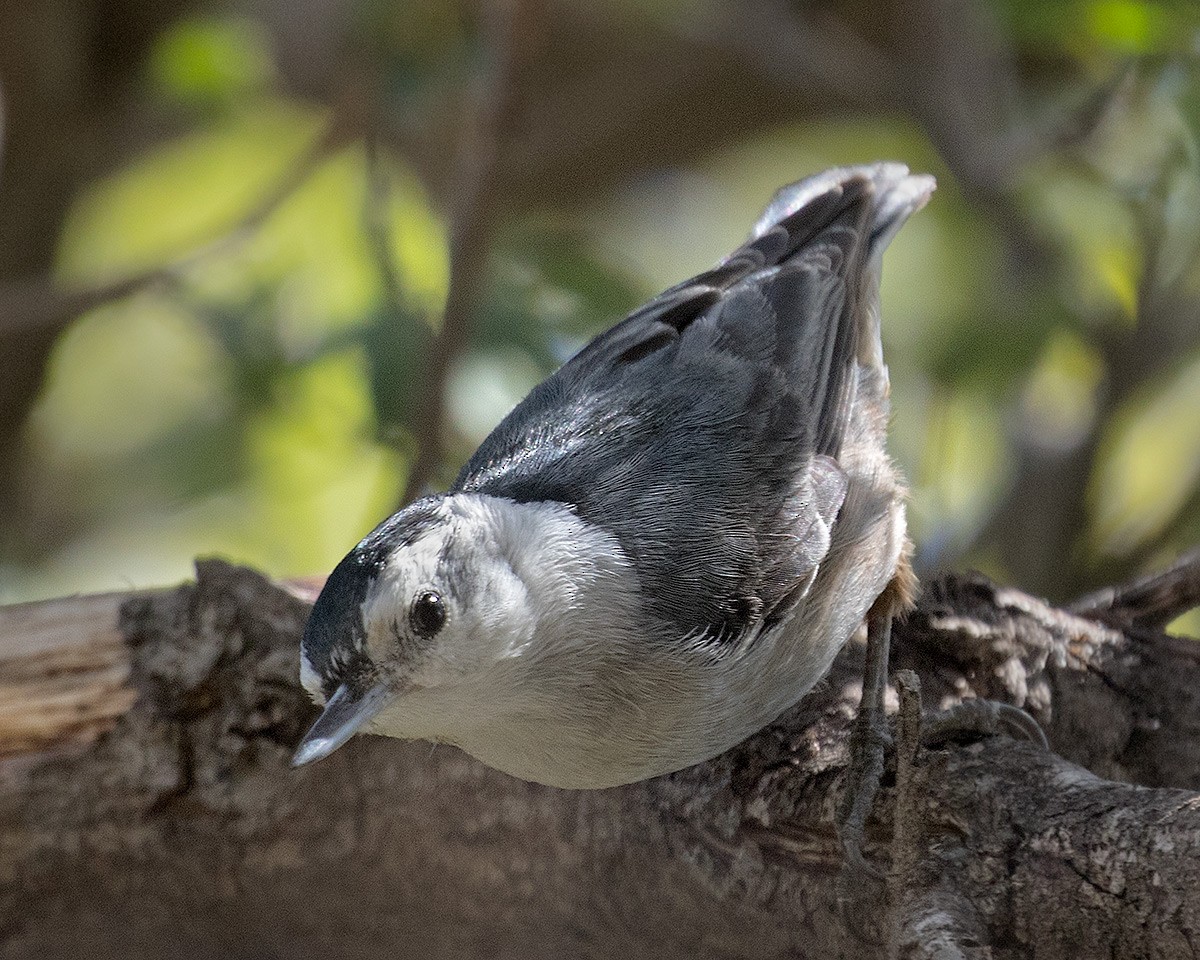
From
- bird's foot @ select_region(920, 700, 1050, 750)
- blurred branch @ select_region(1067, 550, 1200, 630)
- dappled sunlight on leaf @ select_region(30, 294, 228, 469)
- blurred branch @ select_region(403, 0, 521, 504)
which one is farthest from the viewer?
dappled sunlight on leaf @ select_region(30, 294, 228, 469)

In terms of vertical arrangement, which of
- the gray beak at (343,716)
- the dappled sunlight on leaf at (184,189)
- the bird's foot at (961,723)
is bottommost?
the bird's foot at (961,723)

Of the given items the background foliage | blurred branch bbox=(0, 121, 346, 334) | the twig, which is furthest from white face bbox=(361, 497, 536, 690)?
blurred branch bbox=(0, 121, 346, 334)

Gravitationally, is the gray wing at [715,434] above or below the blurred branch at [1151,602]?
above

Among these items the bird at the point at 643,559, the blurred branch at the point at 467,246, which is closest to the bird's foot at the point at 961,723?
the bird at the point at 643,559

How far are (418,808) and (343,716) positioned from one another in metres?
0.53

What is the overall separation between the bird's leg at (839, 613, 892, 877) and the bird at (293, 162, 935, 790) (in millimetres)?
71

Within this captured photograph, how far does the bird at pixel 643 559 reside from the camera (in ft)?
5.90

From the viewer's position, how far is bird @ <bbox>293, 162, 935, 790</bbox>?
1.80 metres

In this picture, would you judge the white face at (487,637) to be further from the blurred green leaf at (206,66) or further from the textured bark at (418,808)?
the blurred green leaf at (206,66)

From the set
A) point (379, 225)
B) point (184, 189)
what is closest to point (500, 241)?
point (379, 225)

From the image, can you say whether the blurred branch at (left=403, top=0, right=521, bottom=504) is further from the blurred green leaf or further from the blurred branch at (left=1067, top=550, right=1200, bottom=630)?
the blurred branch at (left=1067, top=550, right=1200, bottom=630)

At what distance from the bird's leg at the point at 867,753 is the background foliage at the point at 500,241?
0.52 meters

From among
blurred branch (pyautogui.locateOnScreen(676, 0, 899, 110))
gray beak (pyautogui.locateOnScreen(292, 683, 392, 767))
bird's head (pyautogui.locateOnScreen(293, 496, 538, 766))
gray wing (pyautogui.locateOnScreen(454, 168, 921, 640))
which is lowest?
gray beak (pyautogui.locateOnScreen(292, 683, 392, 767))

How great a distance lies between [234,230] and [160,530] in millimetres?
1608
